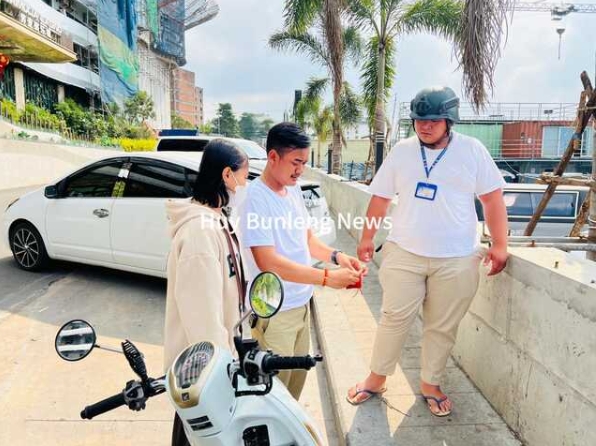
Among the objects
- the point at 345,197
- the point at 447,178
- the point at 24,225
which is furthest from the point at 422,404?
the point at 345,197

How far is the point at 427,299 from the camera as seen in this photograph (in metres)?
2.79

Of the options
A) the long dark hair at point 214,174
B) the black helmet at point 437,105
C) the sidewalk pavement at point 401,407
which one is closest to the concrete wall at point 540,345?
the sidewalk pavement at point 401,407

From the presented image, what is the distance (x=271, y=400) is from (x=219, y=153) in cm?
95

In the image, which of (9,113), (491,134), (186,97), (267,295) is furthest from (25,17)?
(186,97)

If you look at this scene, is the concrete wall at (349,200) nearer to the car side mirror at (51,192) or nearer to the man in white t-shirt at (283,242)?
the man in white t-shirt at (283,242)

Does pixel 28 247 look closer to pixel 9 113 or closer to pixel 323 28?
pixel 323 28

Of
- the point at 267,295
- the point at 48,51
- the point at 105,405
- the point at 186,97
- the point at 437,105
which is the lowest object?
the point at 105,405

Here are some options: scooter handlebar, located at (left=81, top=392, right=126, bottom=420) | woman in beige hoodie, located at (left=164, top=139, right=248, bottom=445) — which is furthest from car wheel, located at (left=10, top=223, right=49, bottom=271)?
scooter handlebar, located at (left=81, top=392, right=126, bottom=420)

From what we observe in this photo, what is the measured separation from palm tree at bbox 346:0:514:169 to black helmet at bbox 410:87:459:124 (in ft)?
8.32

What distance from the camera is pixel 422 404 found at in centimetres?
304

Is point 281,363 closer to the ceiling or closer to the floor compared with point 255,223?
closer to the floor

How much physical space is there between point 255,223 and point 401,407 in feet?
5.48

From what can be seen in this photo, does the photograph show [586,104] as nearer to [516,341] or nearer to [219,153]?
[516,341]

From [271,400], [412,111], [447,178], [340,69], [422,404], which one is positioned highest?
[340,69]
